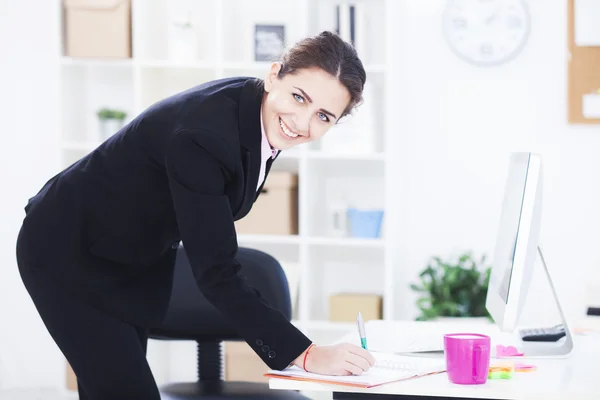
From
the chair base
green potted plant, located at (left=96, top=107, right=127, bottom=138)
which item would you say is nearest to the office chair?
the chair base

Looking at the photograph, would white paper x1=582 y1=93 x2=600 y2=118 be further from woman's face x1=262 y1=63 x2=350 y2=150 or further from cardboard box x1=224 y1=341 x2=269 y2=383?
woman's face x1=262 y1=63 x2=350 y2=150

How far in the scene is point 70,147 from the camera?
3805 mm

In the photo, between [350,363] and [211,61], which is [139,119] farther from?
[211,61]

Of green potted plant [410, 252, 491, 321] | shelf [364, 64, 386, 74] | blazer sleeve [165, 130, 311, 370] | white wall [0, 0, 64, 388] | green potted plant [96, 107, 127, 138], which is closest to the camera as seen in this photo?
blazer sleeve [165, 130, 311, 370]

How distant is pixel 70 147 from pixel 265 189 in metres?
0.90

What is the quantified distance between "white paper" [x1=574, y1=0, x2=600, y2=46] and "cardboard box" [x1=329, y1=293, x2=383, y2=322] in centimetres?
146

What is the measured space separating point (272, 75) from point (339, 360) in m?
0.54

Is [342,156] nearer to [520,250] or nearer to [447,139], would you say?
[447,139]

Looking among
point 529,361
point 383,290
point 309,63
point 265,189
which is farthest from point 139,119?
point 383,290

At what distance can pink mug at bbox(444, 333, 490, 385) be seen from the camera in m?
1.38

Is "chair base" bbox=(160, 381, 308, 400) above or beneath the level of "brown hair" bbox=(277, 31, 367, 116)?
beneath

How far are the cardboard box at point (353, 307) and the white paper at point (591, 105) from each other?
1.24 metres

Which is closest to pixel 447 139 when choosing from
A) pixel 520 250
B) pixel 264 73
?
pixel 264 73

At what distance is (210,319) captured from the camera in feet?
7.02
